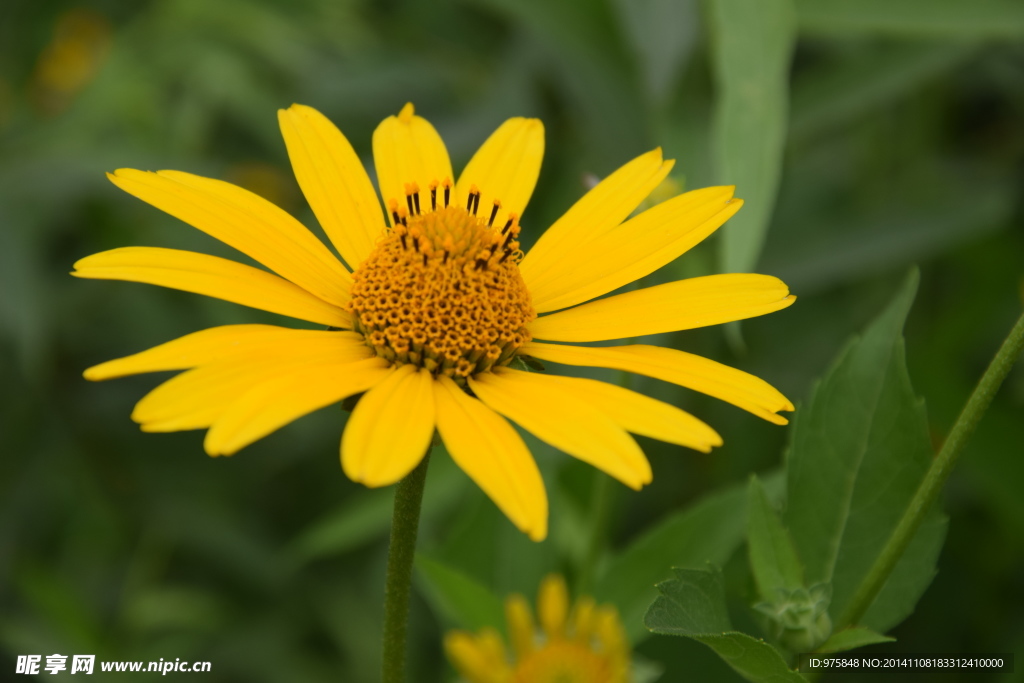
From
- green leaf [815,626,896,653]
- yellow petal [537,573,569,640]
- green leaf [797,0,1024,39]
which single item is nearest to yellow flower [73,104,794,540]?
green leaf [815,626,896,653]

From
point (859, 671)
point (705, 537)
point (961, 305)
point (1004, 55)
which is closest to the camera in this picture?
point (705, 537)

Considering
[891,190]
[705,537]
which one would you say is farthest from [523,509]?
[891,190]

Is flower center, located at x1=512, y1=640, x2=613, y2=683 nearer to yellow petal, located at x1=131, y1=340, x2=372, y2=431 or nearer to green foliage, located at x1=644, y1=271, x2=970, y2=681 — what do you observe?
green foliage, located at x1=644, y1=271, x2=970, y2=681

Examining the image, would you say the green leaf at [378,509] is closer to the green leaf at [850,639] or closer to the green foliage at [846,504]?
the green foliage at [846,504]

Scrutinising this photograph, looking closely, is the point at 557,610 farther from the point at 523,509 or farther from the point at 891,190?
the point at 891,190

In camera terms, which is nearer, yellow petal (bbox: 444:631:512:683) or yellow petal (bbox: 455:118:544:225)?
yellow petal (bbox: 455:118:544:225)

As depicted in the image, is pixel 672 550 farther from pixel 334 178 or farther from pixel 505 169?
pixel 334 178
